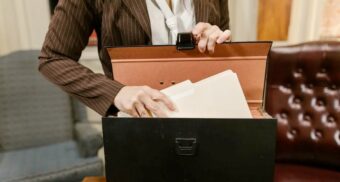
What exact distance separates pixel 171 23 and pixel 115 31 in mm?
128

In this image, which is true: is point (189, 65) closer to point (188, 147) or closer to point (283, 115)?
point (188, 147)

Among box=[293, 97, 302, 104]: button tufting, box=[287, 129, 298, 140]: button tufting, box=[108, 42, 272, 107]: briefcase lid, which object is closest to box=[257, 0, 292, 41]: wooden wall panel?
box=[293, 97, 302, 104]: button tufting

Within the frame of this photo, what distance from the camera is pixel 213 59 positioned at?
612 mm

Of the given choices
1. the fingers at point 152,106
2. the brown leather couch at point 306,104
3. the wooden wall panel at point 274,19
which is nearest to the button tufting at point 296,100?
the brown leather couch at point 306,104

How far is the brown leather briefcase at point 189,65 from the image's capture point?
1.95 ft

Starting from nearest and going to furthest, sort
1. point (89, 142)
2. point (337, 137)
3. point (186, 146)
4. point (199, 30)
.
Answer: point (186, 146), point (199, 30), point (337, 137), point (89, 142)

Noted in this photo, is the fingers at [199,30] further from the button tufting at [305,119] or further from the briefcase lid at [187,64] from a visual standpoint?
Answer: the button tufting at [305,119]

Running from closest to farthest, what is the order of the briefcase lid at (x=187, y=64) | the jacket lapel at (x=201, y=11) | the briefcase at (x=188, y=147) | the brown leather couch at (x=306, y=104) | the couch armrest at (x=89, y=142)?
the briefcase at (x=188, y=147), the briefcase lid at (x=187, y=64), the jacket lapel at (x=201, y=11), the brown leather couch at (x=306, y=104), the couch armrest at (x=89, y=142)

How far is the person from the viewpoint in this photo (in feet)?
1.81

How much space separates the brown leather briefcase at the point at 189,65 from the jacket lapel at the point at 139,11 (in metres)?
0.09

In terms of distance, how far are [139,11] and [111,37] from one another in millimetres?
88

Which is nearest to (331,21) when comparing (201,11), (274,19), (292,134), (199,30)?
(274,19)

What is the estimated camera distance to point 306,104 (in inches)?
54.1

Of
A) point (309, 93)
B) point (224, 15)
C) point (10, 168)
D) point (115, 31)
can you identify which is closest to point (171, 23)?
point (115, 31)
